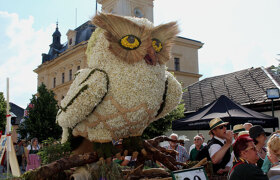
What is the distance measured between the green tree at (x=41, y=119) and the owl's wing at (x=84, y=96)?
9.86 m

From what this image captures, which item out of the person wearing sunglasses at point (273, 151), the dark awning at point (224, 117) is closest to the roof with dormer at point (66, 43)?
the dark awning at point (224, 117)

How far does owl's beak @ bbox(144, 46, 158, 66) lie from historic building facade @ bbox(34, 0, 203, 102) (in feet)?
68.5

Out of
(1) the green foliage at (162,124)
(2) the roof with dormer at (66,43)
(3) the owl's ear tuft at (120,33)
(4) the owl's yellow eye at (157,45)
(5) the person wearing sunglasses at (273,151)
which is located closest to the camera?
(5) the person wearing sunglasses at (273,151)

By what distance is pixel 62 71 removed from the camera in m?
32.8

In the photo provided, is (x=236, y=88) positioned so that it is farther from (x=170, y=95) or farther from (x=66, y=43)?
(x=66, y=43)

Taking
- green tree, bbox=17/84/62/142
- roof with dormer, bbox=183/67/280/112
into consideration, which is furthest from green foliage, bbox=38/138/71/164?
roof with dormer, bbox=183/67/280/112

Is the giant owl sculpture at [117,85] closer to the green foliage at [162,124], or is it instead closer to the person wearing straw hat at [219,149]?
the person wearing straw hat at [219,149]

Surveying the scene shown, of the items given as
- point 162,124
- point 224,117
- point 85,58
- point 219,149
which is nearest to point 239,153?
point 219,149

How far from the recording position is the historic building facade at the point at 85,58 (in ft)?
87.9

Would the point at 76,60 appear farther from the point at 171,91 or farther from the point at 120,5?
the point at 171,91

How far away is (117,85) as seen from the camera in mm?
4133

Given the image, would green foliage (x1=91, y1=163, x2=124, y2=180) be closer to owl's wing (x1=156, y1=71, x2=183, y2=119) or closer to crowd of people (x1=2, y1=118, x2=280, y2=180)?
crowd of people (x1=2, y1=118, x2=280, y2=180)

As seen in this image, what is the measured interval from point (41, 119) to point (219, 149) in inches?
447

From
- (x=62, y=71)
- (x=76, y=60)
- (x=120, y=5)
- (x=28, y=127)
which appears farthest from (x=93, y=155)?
(x=62, y=71)
